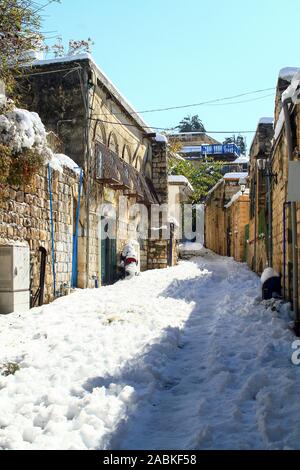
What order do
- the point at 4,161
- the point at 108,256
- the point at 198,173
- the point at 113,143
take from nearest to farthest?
the point at 4,161 → the point at 108,256 → the point at 113,143 → the point at 198,173

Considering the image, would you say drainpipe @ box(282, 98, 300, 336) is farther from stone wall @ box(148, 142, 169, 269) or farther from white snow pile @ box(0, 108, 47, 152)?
stone wall @ box(148, 142, 169, 269)

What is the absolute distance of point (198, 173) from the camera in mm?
34062

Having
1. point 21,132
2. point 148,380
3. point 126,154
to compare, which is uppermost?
point 126,154

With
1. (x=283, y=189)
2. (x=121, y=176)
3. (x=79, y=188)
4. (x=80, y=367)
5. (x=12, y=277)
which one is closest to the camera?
(x=80, y=367)

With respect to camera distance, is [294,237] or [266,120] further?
[266,120]

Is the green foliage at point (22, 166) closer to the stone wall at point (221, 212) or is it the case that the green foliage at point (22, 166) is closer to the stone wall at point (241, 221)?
the stone wall at point (241, 221)

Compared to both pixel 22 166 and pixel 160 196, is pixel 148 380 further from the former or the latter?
pixel 160 196

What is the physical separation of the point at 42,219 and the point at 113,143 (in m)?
6.61

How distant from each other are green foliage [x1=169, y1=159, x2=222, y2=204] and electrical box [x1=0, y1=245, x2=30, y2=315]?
23562 mm

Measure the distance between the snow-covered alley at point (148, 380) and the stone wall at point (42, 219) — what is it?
1.41m

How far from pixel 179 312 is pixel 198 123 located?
177 feet

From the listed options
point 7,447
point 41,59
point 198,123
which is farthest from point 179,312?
point 198,123

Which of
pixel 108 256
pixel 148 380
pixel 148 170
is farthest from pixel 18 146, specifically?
pixel 148 170

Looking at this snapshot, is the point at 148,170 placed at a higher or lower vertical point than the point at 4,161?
higher
